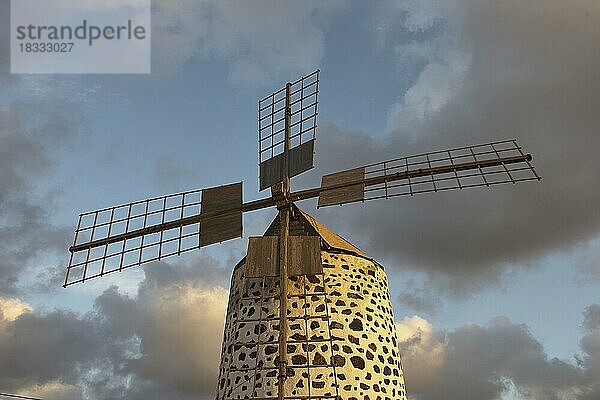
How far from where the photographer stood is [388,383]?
11133mm

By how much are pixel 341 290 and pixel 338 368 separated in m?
1.32

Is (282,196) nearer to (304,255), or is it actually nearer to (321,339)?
(304,255)

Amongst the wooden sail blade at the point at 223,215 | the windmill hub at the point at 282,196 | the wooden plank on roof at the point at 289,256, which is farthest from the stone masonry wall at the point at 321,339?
the windmill hub at the point at 282,196

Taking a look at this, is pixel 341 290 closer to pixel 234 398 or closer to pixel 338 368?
pixel 338 368

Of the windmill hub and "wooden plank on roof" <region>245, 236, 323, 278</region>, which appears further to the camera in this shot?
the windmill hub

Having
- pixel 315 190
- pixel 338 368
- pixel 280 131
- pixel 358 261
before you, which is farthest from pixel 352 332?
pixel 280 131

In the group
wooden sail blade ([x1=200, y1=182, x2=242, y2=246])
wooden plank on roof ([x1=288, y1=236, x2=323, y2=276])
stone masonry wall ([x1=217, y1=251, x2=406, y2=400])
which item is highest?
wooden sail blade ([x1=200, y1=182, x2=242, y2=246])

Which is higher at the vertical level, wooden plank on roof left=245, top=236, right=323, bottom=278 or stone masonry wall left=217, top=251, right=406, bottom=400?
wooden plank on roof left=245, top=236, right=323, bottom=278

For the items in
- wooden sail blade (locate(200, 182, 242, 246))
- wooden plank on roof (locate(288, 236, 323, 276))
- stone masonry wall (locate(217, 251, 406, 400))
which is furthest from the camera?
wooden sail blade (locate(200, 182, 242, 246))

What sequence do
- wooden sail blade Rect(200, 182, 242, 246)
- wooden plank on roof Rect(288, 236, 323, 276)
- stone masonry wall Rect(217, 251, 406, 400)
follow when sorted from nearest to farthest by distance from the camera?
1. stone masonry wall Rect(217, 251, 406, 400)
2. wooden plank on roof Rect(288, 236, 323, 276)
3. wooden sail blade Rect(200, 182, 242, 246)

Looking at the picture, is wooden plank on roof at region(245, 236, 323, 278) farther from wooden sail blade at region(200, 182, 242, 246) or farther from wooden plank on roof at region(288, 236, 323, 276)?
wooden sail blade at region(200, 182, 242, 246)

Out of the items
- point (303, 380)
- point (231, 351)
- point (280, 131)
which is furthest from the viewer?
point (280, 131)

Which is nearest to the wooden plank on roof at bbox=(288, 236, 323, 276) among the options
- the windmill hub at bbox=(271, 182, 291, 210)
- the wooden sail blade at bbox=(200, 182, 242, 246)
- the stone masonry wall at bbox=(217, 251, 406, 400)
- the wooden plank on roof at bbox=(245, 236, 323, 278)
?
the wooden plank on roof at bbox=(245, 236, 323, 278)

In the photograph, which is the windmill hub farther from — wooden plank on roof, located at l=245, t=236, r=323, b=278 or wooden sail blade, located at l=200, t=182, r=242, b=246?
wooden plank on roof, located at l=245, t=236, r=323, b=278
